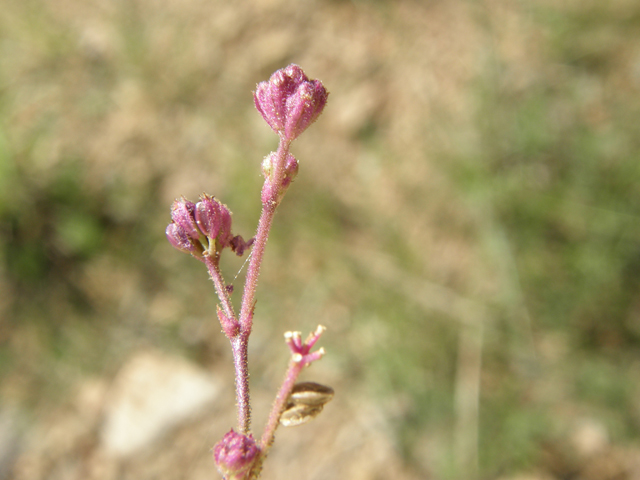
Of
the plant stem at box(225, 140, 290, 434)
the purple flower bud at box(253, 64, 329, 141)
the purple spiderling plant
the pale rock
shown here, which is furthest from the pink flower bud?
the pale rock

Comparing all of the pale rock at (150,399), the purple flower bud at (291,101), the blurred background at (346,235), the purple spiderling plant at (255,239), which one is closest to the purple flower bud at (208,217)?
the purple spiderling plant at (255,239)

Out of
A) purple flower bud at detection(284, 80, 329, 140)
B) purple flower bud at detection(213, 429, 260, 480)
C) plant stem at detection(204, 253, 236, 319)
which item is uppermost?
purple flower bud at detection(284, 80, 329, 140)

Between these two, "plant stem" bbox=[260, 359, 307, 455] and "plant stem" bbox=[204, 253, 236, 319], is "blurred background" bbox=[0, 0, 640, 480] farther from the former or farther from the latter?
"plant stem" bbox=[204, 253, 236, 319]

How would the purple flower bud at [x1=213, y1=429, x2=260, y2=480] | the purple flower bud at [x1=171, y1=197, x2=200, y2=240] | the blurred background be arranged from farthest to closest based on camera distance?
the blurred background → the purple flower bud at [x1=171, y1=197, x2=200, y2=240] → the purple flower bud at [x1=213, y1=429, x2=260, y2=480]

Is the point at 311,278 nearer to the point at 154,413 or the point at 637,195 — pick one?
the point at 154,413

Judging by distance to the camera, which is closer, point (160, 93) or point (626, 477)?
point (626, 477)

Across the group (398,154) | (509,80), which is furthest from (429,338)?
(509,80)

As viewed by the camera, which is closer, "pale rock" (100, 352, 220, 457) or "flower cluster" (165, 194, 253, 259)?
"flower cluster" (165, 194, 253, 259)

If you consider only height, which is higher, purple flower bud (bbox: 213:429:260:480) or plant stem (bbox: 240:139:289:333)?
plant stem (bbox: 240:139:289:333)
